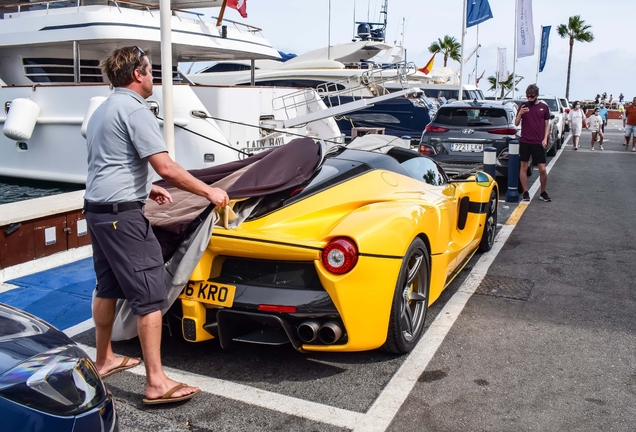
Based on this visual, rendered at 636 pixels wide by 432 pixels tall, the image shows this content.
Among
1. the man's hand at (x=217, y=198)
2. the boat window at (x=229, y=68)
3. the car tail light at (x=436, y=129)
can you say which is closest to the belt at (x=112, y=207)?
the man's hand at (x=217, y=198)

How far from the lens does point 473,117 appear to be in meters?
10.5

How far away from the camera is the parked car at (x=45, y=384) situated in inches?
70.7

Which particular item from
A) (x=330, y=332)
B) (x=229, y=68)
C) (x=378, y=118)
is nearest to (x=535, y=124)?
(x=330, y=332)

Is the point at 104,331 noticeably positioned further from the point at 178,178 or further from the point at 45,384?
the point at 45,384

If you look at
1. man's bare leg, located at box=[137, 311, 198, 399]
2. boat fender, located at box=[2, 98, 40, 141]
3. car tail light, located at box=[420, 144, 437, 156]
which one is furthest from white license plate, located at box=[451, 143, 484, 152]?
man's bare leg, located at box=[137, 311, 198, 399]

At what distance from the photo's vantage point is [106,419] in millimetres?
2139

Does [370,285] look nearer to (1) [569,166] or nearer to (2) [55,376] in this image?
(2) [55,376]

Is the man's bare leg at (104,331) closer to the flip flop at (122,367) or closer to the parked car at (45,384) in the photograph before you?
the flip flop at (122,367)

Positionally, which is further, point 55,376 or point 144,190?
point 144,190

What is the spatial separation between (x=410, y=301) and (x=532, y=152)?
6.28 meters

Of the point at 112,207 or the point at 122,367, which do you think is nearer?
the point at 112,207

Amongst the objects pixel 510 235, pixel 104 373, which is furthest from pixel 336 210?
pixel 510 235

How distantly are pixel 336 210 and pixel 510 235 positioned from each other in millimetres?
4218

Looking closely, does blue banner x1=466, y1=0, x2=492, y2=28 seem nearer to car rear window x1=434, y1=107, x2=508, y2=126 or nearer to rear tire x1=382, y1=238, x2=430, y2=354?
car rear window x1=434, y1=107, x2=508, y2=126
